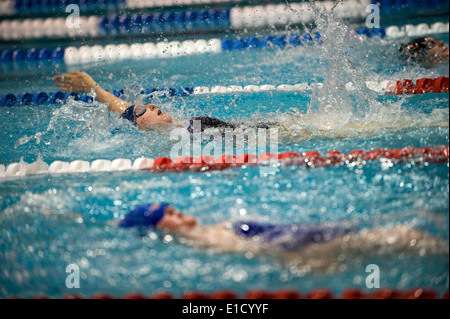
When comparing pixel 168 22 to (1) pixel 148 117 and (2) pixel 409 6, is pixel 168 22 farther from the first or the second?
(1) pixel 148 117

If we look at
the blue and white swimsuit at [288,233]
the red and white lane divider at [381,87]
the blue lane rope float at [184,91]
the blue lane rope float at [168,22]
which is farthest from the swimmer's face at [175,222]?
the blue lane rope float at [168,22]

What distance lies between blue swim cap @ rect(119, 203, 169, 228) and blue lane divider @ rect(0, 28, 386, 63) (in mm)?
3716

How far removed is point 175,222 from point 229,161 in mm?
765

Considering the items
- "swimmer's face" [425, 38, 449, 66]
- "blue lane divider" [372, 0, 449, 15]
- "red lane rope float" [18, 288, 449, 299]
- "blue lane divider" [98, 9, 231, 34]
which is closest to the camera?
"red lane rope float" [18, 288, 449, 299]

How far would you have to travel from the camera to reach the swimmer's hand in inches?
124

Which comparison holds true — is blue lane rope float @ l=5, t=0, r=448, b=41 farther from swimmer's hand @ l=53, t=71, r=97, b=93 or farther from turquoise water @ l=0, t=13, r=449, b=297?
swimmer's hand @ l=53, t=71, r=97, b=93

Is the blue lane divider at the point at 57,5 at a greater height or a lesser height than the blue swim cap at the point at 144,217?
greater

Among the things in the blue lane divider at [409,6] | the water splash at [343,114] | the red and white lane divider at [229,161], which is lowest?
the red and white lane divider at [229,161]

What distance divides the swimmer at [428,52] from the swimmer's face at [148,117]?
245cm

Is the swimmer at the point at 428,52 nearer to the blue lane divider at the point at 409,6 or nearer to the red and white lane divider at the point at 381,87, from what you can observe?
the red and white lane divider at the point at 381,87

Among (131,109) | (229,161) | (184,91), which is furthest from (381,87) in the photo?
(131,109)

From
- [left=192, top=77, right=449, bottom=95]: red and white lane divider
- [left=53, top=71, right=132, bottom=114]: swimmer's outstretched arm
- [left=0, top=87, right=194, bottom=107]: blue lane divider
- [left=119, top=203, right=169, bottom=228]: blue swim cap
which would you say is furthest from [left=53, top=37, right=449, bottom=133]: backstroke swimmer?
[left=119, top=203, right=169, bottom=228]: blue swim cap

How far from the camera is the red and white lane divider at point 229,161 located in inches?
85.9

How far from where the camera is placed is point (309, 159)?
7.47ft
